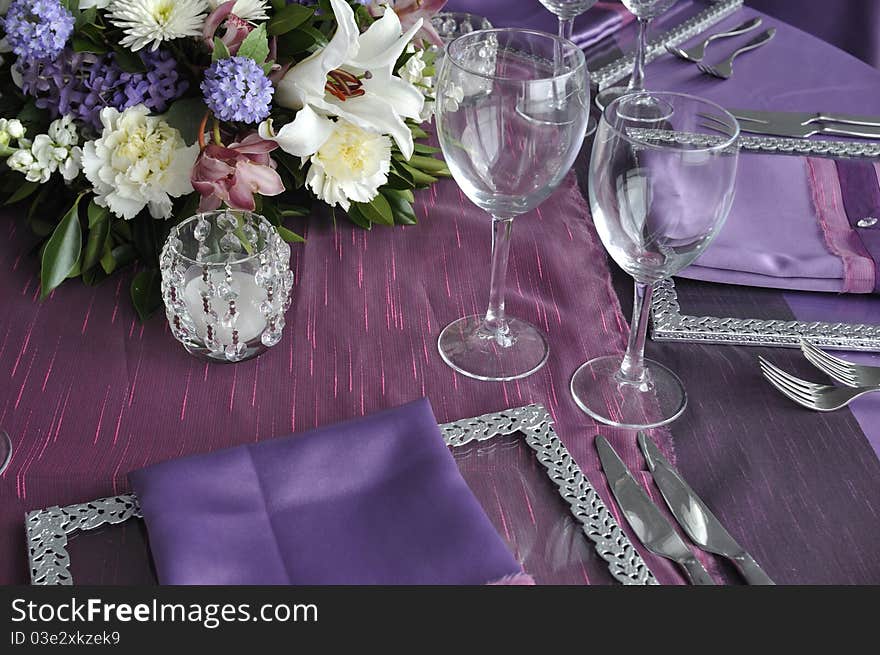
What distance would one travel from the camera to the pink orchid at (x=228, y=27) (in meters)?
0.80

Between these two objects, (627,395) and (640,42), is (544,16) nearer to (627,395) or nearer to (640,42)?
(640,42)

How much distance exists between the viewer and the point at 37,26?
2.59 feet

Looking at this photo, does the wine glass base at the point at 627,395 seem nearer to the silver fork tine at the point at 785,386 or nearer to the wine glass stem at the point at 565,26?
the silver fork tine at the point at 785,386

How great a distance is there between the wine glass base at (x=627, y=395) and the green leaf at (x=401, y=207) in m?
0.26

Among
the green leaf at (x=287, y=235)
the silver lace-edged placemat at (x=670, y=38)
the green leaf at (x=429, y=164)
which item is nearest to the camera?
the green leaf at (x=287, y=235)

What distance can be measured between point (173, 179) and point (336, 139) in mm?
143

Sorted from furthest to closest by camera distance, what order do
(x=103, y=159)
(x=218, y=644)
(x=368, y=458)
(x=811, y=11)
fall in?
(x=811, y=11) < (x=103, y=159) < (x=368, y=458) < (x=218, y=644)

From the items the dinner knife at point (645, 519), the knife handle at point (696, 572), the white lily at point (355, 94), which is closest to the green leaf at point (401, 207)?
the white lily at point (355, 94)

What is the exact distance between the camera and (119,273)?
900 mm

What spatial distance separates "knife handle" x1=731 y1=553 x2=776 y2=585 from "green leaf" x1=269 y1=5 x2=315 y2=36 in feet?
1.85

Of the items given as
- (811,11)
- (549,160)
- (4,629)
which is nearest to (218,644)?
(4,629)

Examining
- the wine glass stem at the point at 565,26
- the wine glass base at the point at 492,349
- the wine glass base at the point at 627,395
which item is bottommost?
the wine glass base at the point at 492,349

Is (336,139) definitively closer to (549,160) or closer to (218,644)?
(549,160)

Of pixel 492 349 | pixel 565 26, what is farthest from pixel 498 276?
pixel 565 26
